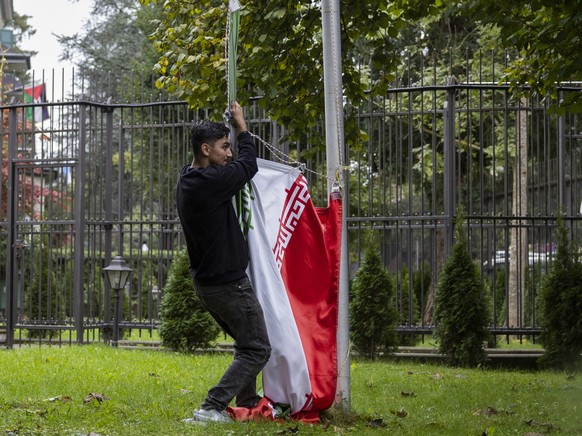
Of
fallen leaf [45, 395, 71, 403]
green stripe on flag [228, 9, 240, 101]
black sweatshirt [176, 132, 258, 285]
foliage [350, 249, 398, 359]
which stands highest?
green stripe on flag [228, 9, 240, 101]

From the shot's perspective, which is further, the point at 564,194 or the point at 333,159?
the point at 564,194

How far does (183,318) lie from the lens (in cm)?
1310

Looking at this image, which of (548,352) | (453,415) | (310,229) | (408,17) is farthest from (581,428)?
(548,352)

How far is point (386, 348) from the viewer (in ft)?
42.3

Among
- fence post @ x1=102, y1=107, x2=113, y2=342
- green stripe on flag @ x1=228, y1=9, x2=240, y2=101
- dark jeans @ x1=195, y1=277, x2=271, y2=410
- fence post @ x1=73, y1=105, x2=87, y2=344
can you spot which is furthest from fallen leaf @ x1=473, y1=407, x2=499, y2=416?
fence post @ x1=102, y1=107, x2=113, y2=342

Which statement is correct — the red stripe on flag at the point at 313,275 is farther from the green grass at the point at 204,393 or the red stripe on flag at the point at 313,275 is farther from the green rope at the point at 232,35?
the green rope at the point at 232,35

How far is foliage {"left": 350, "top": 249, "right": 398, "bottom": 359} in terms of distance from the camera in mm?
12758

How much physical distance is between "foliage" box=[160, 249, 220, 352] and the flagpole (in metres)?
6.01

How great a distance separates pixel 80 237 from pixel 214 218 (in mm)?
7983

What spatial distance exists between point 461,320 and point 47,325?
19.2 ft

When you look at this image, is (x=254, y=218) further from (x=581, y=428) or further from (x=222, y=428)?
(x=581, y=428)

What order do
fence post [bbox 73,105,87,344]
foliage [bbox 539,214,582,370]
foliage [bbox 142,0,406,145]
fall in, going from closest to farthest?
1. foliage [bbox 142,0,406,145]
2. foliage [bbox 539,214,582,370]
3. fence post [bbox 73,105,87,344]

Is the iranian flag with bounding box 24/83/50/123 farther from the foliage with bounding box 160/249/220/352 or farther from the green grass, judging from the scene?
the green grass

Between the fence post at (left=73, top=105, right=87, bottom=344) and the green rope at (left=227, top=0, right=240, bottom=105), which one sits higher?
the green rope at (left=227, top=0, right=240, bottom=105)
